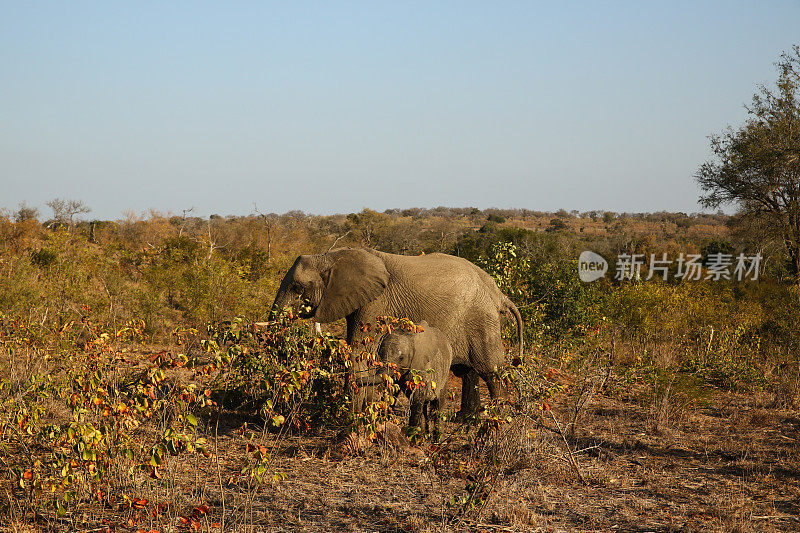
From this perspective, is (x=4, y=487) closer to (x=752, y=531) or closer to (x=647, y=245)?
(x=752, y=531)

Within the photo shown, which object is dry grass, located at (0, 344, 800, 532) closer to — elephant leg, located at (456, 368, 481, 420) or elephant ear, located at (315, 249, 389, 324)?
elephant leg, located at (456, 368, 481, 420)

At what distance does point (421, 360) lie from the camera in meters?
7.69

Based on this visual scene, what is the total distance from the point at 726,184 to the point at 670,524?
823 inches

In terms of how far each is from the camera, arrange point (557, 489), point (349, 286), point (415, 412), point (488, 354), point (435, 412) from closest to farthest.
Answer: point (557, 489) < point (435, 412) < point (415, 412) < point (349, 286) < point (488, 354)

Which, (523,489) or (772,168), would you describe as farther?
(772,168)

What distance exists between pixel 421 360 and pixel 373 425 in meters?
1.61

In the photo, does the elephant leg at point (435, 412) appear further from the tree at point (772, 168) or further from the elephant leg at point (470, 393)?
the tree at point (772, 168)

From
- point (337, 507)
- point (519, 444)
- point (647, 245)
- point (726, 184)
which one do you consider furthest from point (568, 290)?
point (647, 245)

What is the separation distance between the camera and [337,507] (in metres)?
6.01

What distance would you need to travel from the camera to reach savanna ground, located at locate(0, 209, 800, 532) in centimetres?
558

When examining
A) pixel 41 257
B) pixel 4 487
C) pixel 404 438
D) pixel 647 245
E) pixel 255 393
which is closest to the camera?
pixel 4 487

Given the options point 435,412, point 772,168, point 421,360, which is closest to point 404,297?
point 421,360

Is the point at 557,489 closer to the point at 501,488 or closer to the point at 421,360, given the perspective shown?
the point at 501,488

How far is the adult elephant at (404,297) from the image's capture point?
28.5 feet
